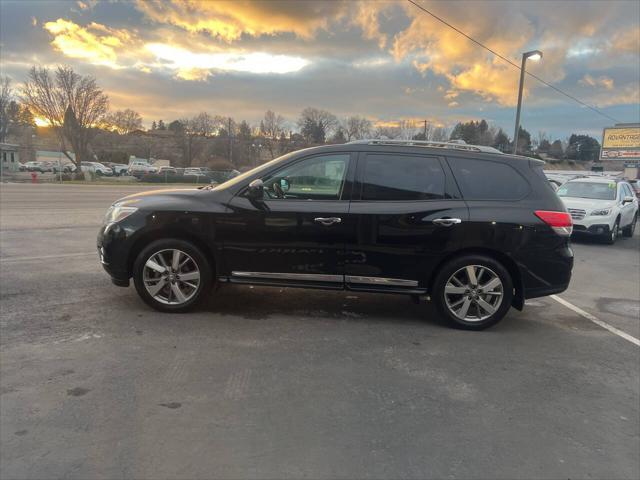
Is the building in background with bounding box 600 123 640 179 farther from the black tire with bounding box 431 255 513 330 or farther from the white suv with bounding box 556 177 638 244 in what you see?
the black tire with bounding box 431 255 513 330

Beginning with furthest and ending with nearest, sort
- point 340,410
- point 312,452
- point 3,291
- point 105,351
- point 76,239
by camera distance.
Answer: point 76,239, point 3,291, point 105,351, point 340,410, point 312,452

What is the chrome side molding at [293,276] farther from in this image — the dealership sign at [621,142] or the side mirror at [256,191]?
the dealership sign at [621,142]

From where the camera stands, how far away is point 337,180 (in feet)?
16.1

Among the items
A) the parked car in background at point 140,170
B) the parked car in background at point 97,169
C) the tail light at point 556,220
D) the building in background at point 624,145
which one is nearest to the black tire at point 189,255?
the tail light at point 556,220

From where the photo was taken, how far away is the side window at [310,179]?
4906 millimetres

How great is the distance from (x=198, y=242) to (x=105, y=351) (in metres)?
1.48

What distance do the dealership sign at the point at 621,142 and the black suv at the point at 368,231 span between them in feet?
213

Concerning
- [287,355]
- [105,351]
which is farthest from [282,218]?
[105,351]

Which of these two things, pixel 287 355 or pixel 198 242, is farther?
pixel 198 242

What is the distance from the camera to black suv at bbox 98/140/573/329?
15.8ft

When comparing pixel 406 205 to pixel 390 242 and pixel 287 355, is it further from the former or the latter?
pixel 287 355

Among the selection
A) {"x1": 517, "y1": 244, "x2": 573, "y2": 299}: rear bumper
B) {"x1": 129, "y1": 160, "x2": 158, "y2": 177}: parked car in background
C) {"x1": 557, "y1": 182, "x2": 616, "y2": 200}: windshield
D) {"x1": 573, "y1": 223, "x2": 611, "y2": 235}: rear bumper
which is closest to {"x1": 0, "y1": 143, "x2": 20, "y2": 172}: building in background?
{"x1": 129, "y1": 160, "x2": 158, "y2": 177}: parked car in background

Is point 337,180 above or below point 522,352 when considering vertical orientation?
above

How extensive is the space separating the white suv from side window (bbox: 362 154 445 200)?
8.44m
